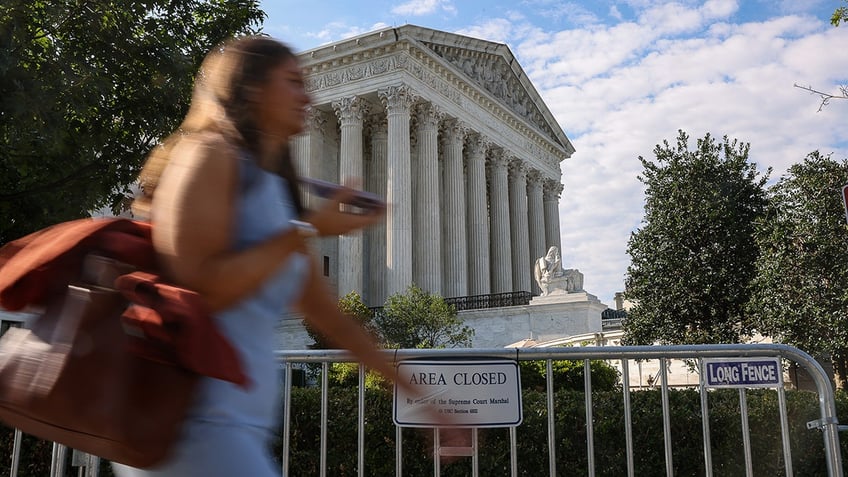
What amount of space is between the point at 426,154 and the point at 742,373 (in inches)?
1299

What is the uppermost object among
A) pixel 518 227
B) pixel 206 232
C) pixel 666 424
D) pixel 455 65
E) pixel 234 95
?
pixel 455 65

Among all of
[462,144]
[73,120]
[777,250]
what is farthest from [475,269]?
[73,120]

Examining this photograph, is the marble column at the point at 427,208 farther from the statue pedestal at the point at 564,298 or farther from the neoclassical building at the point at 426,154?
the statue pedestal at the point at 564,298

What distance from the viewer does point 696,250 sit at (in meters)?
26.5

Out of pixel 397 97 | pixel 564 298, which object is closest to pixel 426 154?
pixel 397 97

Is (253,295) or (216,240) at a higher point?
(216,240)

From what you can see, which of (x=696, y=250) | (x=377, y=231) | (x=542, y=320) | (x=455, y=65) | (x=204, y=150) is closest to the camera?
(x=204, y=150)

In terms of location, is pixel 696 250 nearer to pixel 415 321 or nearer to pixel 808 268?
pixel 808 268

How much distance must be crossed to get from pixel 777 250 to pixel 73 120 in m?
21.7

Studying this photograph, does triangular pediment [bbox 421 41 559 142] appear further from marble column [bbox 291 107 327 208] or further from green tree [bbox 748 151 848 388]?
green tree [bbox 748 151 848 388]

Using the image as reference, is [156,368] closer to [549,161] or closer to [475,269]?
[475,269]

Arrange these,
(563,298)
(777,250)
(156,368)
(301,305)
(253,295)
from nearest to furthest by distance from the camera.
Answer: (156,368) → (253,295) → (301,305) → (777,250) → (563,298)

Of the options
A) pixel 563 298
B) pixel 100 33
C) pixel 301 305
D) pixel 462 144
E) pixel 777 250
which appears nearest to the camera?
pixel 301 305

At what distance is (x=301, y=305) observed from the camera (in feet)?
6.68
